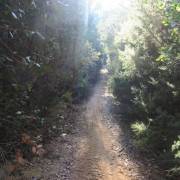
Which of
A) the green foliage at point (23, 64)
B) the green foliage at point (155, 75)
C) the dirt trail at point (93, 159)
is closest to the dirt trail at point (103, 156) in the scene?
the dirt trail at point (93, 159)

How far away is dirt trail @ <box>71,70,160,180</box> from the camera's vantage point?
759 cm

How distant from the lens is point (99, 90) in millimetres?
24234

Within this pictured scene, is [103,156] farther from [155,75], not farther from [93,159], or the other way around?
[155,75]

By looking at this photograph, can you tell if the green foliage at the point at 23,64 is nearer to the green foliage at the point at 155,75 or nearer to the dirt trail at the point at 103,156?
the dirt trail at the point at 103,156

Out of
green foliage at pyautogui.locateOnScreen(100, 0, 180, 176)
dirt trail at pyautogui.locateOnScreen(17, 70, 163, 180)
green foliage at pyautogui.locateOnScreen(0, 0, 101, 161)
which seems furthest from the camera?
green foliage at pyautogui.locateOnScreen(100, 0, 180, 176)

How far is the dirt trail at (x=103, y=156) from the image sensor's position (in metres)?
7.59

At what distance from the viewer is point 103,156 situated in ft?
28.7

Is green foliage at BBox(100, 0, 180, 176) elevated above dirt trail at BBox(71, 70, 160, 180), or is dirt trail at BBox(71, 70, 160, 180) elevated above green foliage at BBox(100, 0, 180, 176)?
green foliage at BBox(100, 0, 180, 176)

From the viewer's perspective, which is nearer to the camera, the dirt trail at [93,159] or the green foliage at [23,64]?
the green foliage at [23,64]

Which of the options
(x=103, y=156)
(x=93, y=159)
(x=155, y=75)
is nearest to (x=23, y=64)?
(x=93, y=159)

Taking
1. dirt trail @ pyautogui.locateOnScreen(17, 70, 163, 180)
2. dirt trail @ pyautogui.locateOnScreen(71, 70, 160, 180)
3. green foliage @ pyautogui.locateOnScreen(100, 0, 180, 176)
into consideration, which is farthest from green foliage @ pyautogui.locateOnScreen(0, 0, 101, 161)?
green foliage @ pyautogui.locateOnScreen(100, 0, 180, 176)

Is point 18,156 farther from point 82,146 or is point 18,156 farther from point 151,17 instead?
point 151,17

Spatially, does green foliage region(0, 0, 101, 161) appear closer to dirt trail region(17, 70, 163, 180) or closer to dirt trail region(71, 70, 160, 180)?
dirt trail region(17, 70, 163, 180)

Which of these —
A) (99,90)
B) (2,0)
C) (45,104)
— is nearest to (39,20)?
(2,0)
